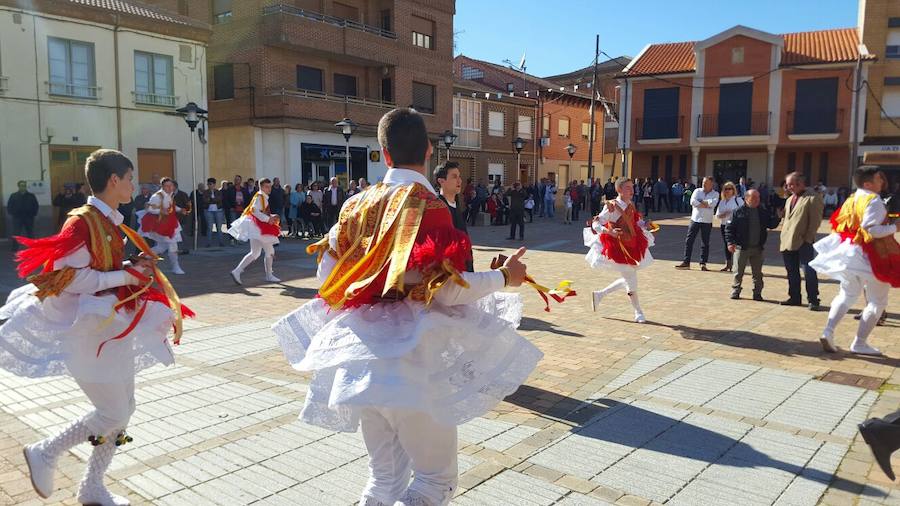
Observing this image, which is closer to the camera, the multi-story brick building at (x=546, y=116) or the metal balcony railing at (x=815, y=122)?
the metal balcony railing at (x=815, y=122)

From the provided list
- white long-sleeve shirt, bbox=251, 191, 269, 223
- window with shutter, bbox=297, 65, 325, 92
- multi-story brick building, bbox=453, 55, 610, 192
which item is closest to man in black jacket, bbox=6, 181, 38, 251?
white long-sleeve shirt, bbox=251, 191, 269, 223

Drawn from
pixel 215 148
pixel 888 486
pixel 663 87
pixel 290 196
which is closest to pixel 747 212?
pixel 888 486

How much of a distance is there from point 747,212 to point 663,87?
28.6 m

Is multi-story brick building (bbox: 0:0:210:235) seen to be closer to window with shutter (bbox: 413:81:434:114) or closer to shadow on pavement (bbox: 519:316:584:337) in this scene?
window with shutter (bbox: 413:81:434:114)

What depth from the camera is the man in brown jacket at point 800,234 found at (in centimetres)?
934

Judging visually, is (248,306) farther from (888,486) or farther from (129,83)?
(129,83)

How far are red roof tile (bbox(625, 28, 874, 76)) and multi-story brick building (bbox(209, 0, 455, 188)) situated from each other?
1400 cm

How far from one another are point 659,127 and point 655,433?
35259 millimetres

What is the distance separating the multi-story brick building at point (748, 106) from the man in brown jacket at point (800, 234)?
26954mm

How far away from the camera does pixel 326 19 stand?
28.0 metres

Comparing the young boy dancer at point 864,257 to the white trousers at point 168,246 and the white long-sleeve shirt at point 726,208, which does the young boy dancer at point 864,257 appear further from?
the white trousers at point 168,246

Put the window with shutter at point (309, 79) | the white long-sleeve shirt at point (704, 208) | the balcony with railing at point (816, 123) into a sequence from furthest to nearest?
the balcony with railing at point (816, 123)
the window with shutter at point (309, 79)
the white long-sleeve shirt at point (704, 208)

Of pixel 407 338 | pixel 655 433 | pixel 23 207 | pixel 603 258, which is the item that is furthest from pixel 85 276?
pixel 23 207

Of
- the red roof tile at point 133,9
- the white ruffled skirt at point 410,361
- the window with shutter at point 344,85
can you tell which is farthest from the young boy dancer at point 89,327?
the window with shutter at point 344,85
